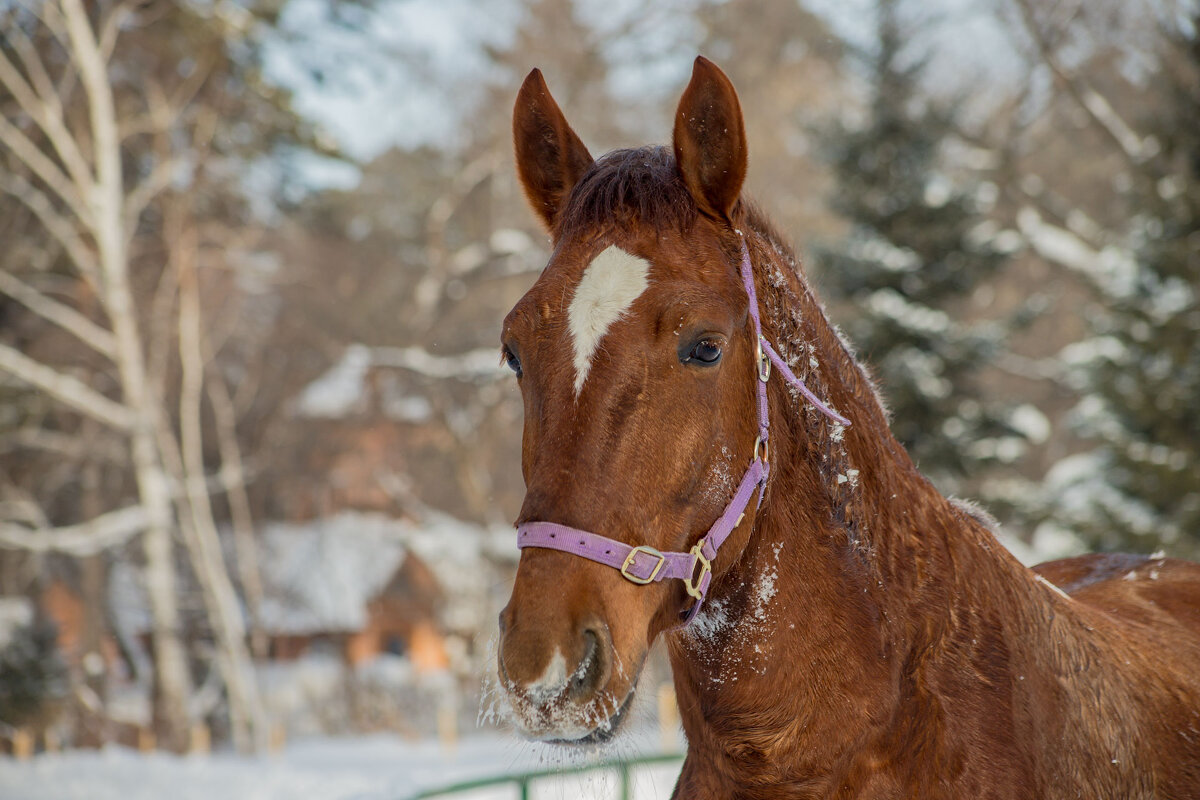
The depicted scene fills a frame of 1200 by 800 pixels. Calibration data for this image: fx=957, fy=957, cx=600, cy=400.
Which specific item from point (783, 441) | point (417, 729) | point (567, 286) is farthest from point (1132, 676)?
point (417, 729)

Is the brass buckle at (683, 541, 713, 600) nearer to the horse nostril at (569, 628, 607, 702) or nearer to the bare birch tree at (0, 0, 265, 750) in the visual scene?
the horse nostril at (569, 628, 607, 702)

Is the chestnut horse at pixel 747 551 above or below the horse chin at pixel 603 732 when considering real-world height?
above

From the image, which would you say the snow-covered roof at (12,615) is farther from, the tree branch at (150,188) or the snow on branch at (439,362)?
the snow on branch at (439,362)

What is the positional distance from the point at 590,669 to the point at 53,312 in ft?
60.6

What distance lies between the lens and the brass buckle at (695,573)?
2115mm

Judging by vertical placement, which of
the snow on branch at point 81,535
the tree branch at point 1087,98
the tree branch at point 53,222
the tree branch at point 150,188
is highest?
the tree branch at point 1087,98

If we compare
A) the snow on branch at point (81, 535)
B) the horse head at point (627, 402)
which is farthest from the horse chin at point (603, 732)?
the snow on branch at point (81, 535)

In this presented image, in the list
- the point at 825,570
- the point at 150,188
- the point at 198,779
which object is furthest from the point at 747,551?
the point at 150,188

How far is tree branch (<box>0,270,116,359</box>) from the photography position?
16766 millimetres

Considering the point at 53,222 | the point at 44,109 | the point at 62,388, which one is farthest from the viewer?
the point at 53,222

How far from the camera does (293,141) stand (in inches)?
741

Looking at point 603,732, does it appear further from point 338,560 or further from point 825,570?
point 338,560

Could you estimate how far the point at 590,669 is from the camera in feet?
6.13

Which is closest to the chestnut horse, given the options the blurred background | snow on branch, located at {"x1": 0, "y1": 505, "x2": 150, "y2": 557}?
the blurred background
